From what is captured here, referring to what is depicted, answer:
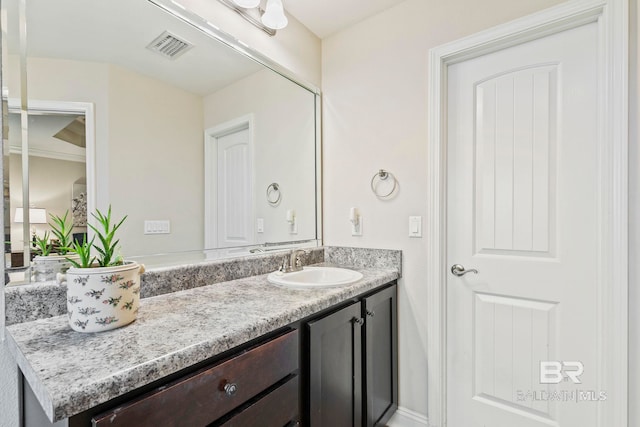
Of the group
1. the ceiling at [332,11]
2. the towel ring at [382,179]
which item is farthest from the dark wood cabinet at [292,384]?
the ceiling at [332,11]

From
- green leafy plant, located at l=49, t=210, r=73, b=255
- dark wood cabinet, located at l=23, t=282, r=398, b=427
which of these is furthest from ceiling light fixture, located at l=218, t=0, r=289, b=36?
dark wood cabinet, located at l=23, t=282, r=398, b=427

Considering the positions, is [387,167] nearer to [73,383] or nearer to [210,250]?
[210,250]

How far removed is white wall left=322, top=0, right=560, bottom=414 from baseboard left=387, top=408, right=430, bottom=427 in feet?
0.11

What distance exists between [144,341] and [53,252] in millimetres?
515

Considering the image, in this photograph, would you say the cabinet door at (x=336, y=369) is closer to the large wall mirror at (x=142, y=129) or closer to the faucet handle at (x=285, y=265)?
A: the faucet handle at (x=285, y=265)

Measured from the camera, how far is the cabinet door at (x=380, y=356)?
4.72 ft

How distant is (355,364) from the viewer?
134cm

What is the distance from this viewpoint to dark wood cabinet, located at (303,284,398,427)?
1.13 metres

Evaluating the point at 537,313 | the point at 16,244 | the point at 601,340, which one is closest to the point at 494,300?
the point at 537,313

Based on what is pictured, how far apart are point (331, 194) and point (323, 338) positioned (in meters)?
1.07

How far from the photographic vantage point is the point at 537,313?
1.42m

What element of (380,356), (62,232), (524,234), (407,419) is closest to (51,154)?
(62,232)

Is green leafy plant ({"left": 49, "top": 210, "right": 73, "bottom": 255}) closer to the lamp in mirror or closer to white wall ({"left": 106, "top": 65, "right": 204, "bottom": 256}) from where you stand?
the lamp in mirror

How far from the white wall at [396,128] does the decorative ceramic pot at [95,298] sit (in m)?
1.32
